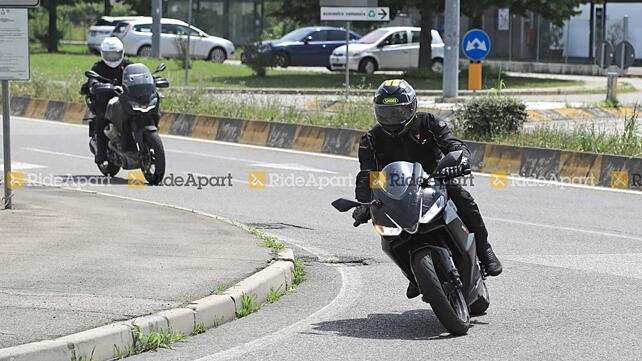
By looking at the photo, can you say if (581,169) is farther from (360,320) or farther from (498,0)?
(498,0)

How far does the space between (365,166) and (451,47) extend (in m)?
19.8

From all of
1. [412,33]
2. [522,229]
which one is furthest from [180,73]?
[522,229]

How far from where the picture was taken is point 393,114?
311 inches

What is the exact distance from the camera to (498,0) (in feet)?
122

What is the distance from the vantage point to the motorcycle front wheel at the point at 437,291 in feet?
24.4

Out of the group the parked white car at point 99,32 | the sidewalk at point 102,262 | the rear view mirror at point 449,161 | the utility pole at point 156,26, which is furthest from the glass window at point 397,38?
the rear view mirror at point 449,161

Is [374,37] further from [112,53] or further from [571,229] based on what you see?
[571,229]

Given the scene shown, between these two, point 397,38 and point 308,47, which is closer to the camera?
point 397,38

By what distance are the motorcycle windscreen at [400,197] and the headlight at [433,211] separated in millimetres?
43

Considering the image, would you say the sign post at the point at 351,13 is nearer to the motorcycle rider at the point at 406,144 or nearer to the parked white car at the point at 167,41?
the motorcycle rider at the point at 406,144

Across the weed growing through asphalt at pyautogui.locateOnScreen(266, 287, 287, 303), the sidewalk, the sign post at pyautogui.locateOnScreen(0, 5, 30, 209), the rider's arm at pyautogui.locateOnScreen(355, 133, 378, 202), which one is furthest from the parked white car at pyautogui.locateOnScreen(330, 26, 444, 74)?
the rider's arm at pyautogui.locateOnScreen(355, 133, 378, 202)

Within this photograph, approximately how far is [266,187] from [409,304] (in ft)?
24.5

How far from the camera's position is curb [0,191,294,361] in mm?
6643

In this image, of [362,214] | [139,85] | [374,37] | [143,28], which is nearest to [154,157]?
[139,85]
